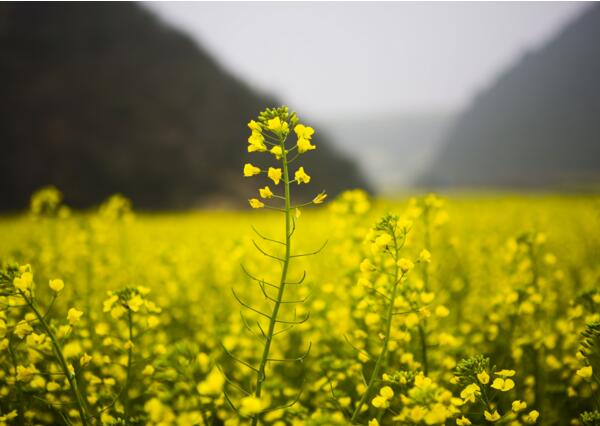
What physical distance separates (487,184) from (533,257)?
123 meters

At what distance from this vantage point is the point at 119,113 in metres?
35.9

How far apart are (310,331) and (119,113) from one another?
124 feet

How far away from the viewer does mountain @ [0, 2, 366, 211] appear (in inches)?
1261

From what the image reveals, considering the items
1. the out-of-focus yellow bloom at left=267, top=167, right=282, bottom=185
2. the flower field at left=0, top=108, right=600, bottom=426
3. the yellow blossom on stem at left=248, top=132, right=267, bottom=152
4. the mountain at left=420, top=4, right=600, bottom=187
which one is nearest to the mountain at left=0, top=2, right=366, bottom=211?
the flower field at left=0, top=108, right=600, bottom=426

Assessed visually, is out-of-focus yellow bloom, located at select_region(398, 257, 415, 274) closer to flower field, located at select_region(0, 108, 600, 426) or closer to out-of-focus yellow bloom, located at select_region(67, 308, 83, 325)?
flower field, located at select_region(0, 108, 600, 426)

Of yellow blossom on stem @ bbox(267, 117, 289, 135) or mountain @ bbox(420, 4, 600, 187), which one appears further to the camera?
mountain @ bbox(420, 4, 600, 187)

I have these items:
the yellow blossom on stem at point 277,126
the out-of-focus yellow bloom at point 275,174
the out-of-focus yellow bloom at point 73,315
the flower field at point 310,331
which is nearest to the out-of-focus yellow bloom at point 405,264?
the flower field at point 310,331

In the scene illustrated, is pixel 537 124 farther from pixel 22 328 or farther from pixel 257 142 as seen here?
pixel 22 328

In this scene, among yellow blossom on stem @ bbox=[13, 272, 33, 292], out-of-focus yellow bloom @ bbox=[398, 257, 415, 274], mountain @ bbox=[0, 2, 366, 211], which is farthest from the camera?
mountain @ bbox=[0, 2, 366, 211]

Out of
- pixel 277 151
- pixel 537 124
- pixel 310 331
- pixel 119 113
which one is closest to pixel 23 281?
pixel 277 151

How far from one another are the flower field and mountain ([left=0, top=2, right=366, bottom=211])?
29.0m

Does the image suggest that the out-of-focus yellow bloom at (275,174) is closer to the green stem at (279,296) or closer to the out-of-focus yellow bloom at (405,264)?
the green stem at (279,296)

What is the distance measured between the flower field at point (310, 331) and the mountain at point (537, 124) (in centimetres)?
10521

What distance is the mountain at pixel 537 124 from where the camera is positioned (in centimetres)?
10888
